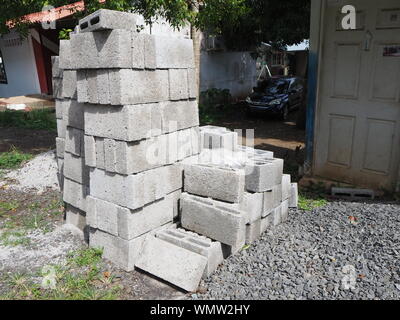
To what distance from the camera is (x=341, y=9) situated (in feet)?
19.1

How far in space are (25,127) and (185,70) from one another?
8827mm

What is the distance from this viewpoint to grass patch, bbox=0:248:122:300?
11.7 feet

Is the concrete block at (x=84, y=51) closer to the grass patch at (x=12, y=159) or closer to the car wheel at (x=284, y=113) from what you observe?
the grass patch at (x=12, y=159)

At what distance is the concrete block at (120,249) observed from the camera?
13.0 ft

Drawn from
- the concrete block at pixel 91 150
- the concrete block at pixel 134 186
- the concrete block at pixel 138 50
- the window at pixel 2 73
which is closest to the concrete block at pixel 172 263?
the concrete block at pixel 134 186

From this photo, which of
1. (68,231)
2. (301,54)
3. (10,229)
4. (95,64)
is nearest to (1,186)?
(10,229)

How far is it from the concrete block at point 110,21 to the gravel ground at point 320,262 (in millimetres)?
2728

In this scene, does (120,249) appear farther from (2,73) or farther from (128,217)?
(2,73)

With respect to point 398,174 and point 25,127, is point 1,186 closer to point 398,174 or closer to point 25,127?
point 25,127

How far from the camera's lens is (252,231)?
4391 millimetres

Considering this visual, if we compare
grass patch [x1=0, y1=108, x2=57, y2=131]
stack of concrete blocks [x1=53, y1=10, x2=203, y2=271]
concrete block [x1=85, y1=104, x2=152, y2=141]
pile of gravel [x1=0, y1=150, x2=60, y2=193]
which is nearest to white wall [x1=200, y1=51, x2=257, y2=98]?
grass patch [x1=0, y1=108, x2=57, y2=131]

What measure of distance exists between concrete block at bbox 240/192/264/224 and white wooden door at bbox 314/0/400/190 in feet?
8.52

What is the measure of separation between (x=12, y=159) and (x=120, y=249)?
5208 mm

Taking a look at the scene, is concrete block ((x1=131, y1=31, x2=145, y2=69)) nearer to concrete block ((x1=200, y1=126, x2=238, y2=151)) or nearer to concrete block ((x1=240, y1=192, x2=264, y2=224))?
concrete block ((x1=200, y1=126, x2=238, y2=151))
